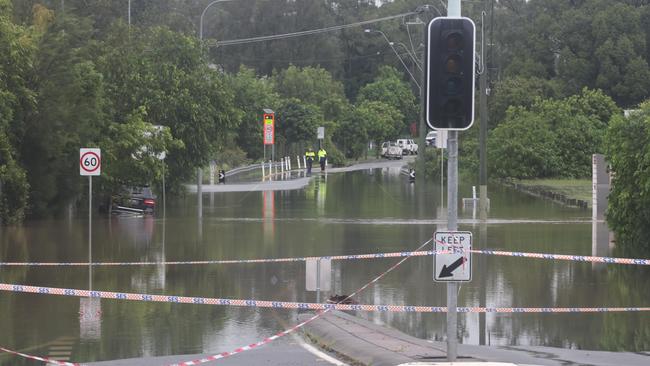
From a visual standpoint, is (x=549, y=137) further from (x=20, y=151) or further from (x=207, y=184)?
(x=20, y=151)

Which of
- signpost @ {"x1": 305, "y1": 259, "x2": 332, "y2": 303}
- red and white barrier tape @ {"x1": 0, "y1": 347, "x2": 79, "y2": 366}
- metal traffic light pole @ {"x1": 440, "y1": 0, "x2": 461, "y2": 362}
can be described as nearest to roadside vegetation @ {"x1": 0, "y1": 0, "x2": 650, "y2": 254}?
signpost @ {"x1": 305, "y1": 259, "x2": 332, "y2": 303}

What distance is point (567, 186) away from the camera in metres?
50.7

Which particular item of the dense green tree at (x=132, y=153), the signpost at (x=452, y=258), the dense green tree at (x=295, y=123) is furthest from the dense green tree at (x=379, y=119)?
the signpost at (x=452, y=258)

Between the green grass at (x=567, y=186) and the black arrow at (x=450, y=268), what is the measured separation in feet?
102

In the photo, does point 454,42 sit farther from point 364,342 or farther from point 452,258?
point 364,342

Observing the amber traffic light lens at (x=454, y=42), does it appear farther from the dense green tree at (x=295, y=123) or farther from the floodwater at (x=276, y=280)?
the dense green tree at (x=295, y=123)

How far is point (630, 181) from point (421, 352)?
1309cm

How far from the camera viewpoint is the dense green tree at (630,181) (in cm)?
2222

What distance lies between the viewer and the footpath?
10781mm

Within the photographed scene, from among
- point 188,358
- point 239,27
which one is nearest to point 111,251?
point 188,358

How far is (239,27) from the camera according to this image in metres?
125

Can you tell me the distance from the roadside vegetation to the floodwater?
204 centimetres

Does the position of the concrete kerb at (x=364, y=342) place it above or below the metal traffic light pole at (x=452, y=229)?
below

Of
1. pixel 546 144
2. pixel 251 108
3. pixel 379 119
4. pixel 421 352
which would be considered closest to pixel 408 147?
pixel 379 119
